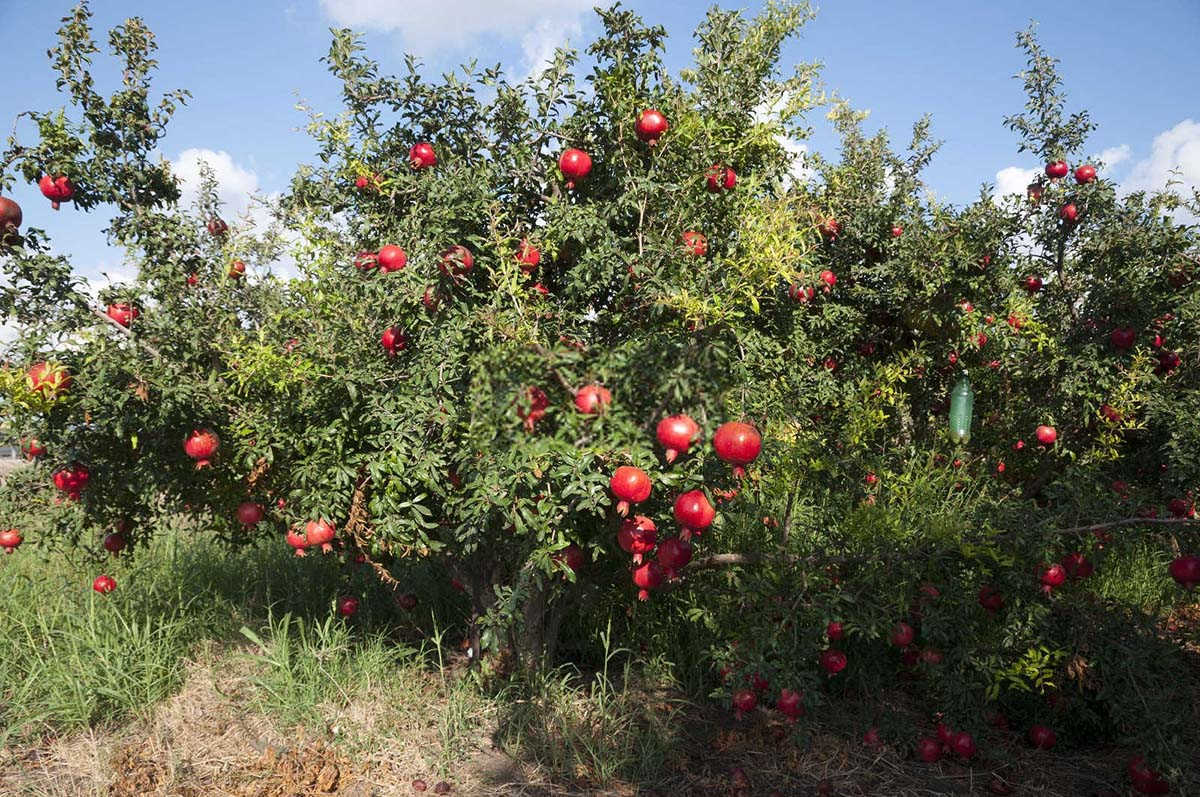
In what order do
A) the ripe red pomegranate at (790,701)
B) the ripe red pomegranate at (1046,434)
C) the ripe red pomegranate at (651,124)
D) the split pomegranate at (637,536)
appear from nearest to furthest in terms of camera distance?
the split pomegranate at (637,536) < the ripe red pomegranate at (790,701) < the ripe red pomegranate at (651,124) < the ripe red pomegranate at (1046,434)

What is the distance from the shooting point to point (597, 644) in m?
4.62

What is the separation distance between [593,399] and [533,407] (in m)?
0.22

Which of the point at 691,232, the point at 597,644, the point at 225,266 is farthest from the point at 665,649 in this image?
the point at 225,266

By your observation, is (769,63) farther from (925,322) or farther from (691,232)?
(925,322)

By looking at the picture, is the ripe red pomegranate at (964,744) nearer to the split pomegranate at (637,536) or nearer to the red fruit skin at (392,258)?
the split pomegranate at (637,536)

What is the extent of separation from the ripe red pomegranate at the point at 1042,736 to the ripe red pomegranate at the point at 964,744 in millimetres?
516

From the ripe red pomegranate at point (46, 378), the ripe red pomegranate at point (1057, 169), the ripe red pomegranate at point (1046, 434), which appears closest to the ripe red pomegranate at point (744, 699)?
the ripe red pomegranate at point (1046, 434)

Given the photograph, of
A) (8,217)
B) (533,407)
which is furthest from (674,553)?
(8,217)

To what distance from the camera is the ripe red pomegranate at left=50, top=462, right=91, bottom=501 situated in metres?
3.53

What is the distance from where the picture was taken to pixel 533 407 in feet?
8.07

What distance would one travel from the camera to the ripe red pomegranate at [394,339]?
3.42m

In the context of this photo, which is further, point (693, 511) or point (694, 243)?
point (694, 243)

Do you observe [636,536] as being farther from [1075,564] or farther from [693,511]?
[1075,564]

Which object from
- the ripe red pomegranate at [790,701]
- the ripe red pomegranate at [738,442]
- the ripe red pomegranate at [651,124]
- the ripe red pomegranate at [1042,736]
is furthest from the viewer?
the ripe red pomegranate at [1042,736]
